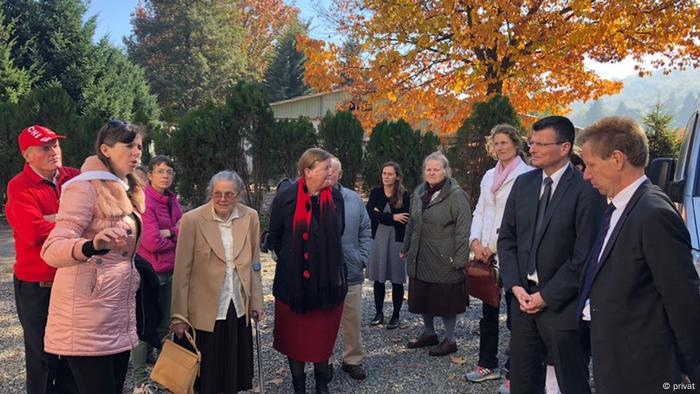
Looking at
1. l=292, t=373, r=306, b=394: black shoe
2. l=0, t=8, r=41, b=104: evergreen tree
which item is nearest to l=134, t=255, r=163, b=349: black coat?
l=292, t=373, r=306, b=394: black shoe

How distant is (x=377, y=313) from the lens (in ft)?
18.7

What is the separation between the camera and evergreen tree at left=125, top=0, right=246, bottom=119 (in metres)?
35.9

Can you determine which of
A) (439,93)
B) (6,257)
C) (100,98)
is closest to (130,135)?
(6,257)

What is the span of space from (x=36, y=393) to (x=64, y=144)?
10244 mm

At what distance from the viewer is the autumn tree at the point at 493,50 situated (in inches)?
422

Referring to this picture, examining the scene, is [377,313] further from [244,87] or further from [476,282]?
[244,87]

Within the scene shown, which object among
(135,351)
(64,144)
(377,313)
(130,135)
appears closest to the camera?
(130,135)

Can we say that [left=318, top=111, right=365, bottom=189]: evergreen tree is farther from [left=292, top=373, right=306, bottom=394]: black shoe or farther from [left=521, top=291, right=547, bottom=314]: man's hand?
[left=521, top=291, right=547, bottom=314]: man's hand

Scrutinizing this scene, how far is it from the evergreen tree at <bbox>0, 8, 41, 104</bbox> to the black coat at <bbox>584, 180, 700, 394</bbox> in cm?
2141

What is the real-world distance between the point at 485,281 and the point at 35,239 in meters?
3.25

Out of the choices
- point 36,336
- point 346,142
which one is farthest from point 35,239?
point 346,142

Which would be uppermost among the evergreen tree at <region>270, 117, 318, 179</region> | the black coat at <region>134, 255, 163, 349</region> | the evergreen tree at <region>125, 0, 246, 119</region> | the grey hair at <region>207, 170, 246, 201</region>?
the evergreen tree at <region>125, 0, 246, 119</region>

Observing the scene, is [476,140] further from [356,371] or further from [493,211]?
[356,371]

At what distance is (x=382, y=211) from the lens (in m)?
5.48
